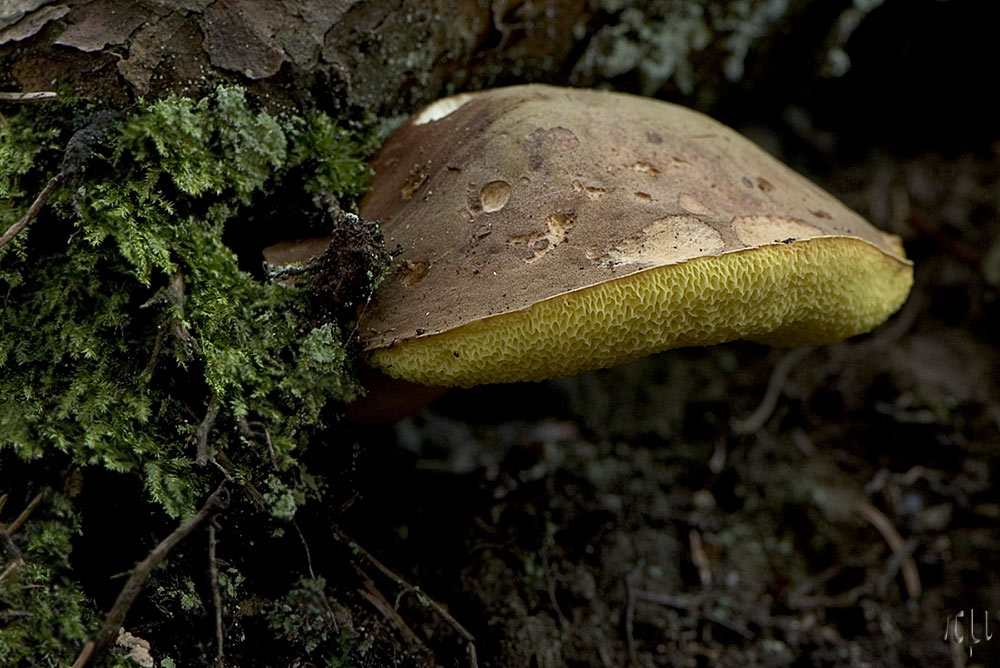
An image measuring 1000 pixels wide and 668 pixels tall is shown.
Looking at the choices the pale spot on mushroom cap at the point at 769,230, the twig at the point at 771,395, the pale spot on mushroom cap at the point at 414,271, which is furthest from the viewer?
the twig at the point at 771,395

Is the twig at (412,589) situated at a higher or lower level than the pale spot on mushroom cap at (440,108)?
lower

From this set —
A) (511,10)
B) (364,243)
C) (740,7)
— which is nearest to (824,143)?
(740,7)

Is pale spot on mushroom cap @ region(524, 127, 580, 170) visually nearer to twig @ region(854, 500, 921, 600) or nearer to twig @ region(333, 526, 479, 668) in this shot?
twig @ region(333, 526, 479, 668)

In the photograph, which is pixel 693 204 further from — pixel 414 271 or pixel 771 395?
pixel 771 395

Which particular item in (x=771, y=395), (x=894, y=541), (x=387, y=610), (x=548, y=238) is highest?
(x=548, y=238)

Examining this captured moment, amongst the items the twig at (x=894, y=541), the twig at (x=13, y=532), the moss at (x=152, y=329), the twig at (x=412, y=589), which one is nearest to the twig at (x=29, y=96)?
the moss at (x=152, y=329)

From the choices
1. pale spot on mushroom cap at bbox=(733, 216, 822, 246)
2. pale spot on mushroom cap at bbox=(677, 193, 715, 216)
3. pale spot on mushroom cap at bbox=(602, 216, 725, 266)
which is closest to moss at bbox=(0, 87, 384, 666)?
pale spot on mushroom cap at bbox=(602, 216, 725, 266)

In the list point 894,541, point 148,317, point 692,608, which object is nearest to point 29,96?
point 148,317

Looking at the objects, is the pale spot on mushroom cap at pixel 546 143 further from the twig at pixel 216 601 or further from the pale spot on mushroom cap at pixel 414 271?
the twig at pixel 216 601
